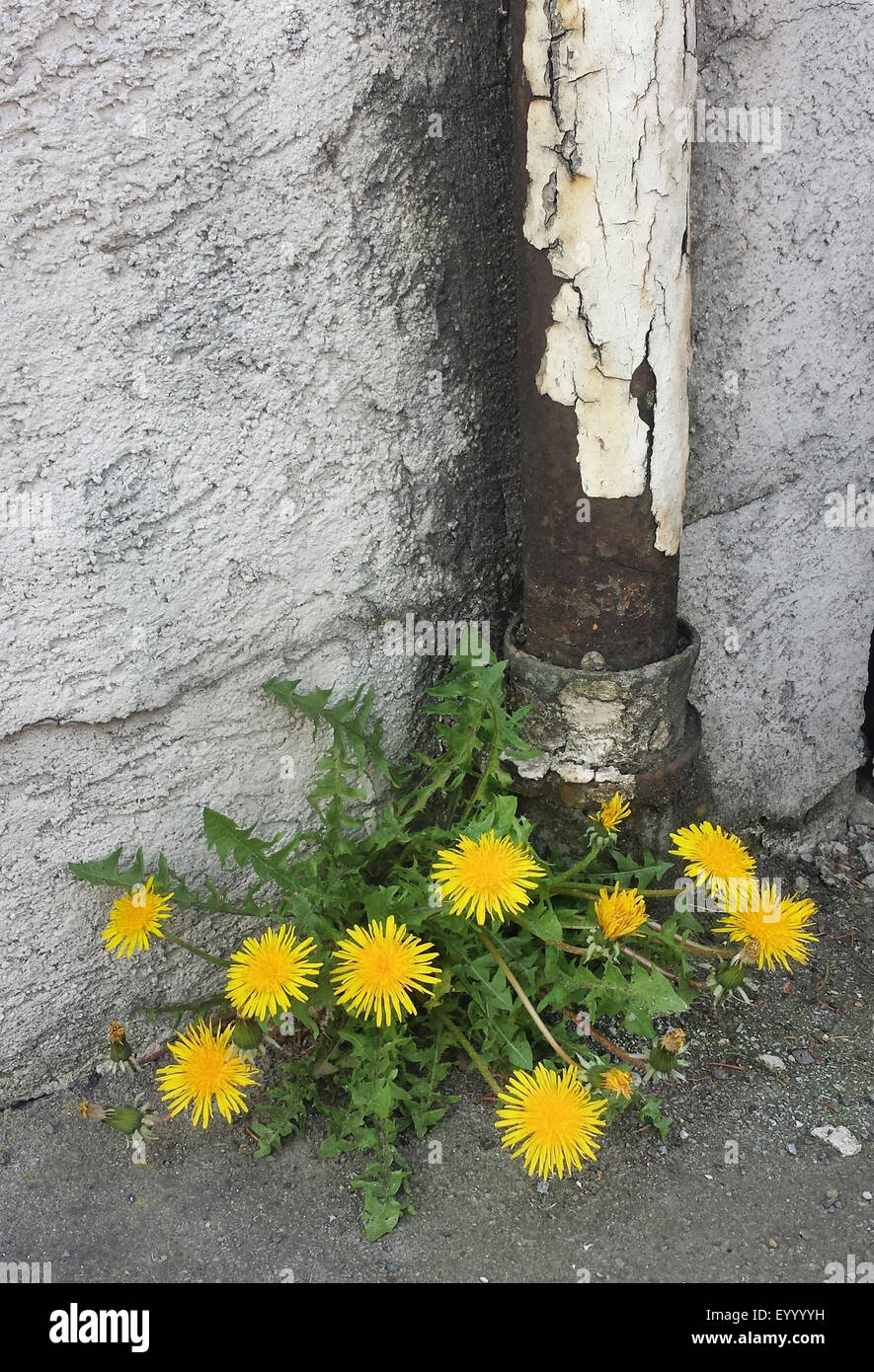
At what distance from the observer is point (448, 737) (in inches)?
86.8

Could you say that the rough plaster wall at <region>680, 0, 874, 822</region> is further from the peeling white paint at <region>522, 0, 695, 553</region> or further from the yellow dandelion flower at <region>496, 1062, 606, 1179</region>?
the yellow dandelion flower at <region>496, 1062, 606, 1179</region>

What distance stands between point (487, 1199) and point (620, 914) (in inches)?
22.0

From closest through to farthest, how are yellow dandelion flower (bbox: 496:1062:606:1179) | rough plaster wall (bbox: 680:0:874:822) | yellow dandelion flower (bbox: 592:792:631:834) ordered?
yellow dandelion flower (bbox: 496:1062:606:1179), yellow dandelion flower (bbox: 592:792:631:834), rough plaster wall (bbox: 680:0:874:822)

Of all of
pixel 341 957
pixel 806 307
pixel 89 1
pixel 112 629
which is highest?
pixel 89 1

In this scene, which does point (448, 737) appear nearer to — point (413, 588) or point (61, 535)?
point (413, 588)

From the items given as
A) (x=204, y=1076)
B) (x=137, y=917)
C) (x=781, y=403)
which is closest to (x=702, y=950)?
(x=204, y=1076)

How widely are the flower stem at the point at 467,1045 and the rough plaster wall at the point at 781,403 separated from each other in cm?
96

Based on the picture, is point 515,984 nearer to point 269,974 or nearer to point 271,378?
point 269,974

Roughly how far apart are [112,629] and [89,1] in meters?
0.99

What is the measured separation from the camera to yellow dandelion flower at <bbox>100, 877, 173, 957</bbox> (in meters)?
1.96

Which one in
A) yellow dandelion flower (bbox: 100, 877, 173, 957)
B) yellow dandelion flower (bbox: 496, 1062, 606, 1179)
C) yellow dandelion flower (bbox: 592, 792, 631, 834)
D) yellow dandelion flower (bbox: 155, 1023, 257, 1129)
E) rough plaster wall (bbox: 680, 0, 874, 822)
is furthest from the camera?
rough plaster wall (bbox: 680, 0, 874, 822)

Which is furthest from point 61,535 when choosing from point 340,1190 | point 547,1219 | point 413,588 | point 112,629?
point 547,1219

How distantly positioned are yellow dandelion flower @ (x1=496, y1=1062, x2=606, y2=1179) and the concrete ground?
204 millimetres

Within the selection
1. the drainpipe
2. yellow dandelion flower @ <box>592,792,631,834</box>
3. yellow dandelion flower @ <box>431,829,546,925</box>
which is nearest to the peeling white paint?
the drainpipe
